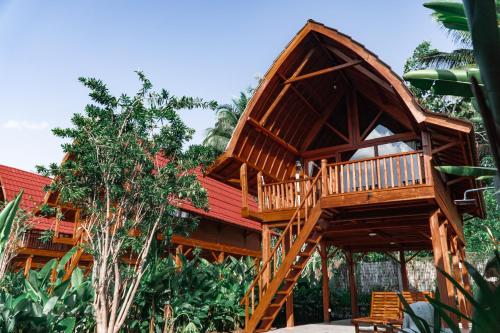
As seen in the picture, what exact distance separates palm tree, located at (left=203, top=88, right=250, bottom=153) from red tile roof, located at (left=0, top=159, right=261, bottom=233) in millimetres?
8297

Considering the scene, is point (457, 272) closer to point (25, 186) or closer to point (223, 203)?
point (223, 203)

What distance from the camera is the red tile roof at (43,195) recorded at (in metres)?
16.1

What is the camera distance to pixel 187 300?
9.22 metres

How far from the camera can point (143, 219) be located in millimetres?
7801

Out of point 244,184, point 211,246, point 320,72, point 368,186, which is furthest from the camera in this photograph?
point 211,246

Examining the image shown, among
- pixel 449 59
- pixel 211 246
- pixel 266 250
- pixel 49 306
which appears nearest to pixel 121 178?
pixel 49 306

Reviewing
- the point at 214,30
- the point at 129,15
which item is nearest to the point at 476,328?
the point at 129,15

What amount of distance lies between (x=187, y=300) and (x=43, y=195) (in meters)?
11.1

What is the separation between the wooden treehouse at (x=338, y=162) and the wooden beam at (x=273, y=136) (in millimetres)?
37

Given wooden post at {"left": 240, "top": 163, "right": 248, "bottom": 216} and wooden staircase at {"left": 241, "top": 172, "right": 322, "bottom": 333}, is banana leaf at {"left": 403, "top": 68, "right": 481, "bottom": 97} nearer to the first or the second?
wooden staircase at {"left": 241, "top": 172, "right": 322, "bottom": 333}

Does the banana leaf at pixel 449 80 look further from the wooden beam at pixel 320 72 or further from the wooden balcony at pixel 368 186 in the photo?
the wooden beam at pixel 320 72

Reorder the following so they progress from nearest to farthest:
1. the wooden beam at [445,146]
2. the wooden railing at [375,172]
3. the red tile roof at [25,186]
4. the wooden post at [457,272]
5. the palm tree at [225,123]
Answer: the wooden railing at [375,172] → the wooden beam at [445,146] → the wooden post at [457,272] → the red tile roof at [25,186] → the palm tree at [225,123]

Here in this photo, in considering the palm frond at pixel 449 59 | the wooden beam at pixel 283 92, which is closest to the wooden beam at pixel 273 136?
the wooden beam at pixel 283 92

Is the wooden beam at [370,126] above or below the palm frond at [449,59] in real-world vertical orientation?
below
